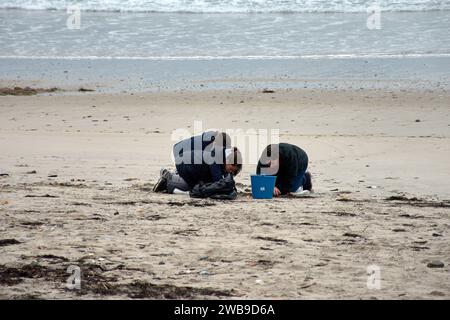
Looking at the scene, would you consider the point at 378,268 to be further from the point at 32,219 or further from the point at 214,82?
the point at 214,82

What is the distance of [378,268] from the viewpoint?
600cm

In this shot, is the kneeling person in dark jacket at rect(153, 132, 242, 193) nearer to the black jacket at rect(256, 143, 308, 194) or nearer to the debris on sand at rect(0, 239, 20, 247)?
the black jacket at rect(256, 143, 308, 194)

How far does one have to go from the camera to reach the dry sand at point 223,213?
5.73m

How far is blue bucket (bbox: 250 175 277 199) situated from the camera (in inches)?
339

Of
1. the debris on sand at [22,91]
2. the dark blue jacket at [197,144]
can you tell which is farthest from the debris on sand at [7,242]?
the debris on sand at [22,91]

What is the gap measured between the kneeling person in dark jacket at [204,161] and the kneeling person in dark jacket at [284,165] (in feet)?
1.02

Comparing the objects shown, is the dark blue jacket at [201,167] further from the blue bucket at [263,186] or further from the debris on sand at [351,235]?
the debris on sand at [351,235]

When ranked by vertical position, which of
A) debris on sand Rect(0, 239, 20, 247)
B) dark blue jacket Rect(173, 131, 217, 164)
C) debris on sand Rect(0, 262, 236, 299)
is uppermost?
dark blue jacket Rect(173, 131, 217, 164)

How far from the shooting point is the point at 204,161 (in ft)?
28.5

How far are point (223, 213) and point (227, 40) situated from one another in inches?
603

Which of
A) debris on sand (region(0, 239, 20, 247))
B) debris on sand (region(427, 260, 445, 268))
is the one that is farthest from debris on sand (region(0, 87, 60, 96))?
debris on sand (region(427, 260, 445, 268))

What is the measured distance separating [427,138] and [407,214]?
16.1 ft

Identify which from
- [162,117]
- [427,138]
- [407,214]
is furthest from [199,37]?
[407,214]

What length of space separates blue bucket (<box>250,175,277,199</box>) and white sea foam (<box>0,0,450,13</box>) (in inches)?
774
